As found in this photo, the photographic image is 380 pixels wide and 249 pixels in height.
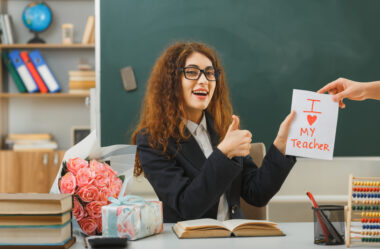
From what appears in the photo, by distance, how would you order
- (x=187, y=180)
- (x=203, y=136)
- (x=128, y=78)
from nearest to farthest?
(x=187, y=180) → (x=203, y=136) → (x=128, y=78)

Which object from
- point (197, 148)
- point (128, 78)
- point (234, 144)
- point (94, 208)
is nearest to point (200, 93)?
point (197, 148)

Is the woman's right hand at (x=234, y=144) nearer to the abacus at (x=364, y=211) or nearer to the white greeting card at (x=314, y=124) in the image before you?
the white greeting card at (x=314, y=124)

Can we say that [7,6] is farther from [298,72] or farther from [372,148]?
[372,148]

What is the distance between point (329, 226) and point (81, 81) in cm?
347

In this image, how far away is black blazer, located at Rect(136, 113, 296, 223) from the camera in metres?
1.57

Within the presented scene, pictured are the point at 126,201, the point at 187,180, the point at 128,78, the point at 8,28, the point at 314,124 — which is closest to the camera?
the point at 126,201

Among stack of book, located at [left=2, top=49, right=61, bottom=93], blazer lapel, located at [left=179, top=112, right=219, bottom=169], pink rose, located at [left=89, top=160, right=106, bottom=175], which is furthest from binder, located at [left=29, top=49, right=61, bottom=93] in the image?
pink rose, located at [left=89, top=160, right=106, bottom=175]

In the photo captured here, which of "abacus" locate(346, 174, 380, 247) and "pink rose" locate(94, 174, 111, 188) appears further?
"pink rose" locate(94, 174, 111, 188)

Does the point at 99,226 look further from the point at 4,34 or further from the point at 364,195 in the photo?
the point at 4,34

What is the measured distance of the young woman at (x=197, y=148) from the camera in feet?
5.21

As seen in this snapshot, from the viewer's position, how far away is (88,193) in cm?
129

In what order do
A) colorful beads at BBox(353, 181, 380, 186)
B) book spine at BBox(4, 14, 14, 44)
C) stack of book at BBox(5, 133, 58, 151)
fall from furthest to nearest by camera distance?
book spine at BBox(4, 14, 14, 44) → stack of book at BBox(5, 133, 58, 151) → colorful beads at BBox(353, 181, 380, 186)

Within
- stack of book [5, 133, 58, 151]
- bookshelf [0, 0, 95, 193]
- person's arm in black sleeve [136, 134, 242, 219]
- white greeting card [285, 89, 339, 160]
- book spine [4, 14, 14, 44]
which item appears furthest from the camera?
bookshelf [0, 0, 95, 193]

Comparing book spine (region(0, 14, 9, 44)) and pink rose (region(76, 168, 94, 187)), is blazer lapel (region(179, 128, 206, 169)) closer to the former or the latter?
pink rose (region(76, 168, 94, 187))
